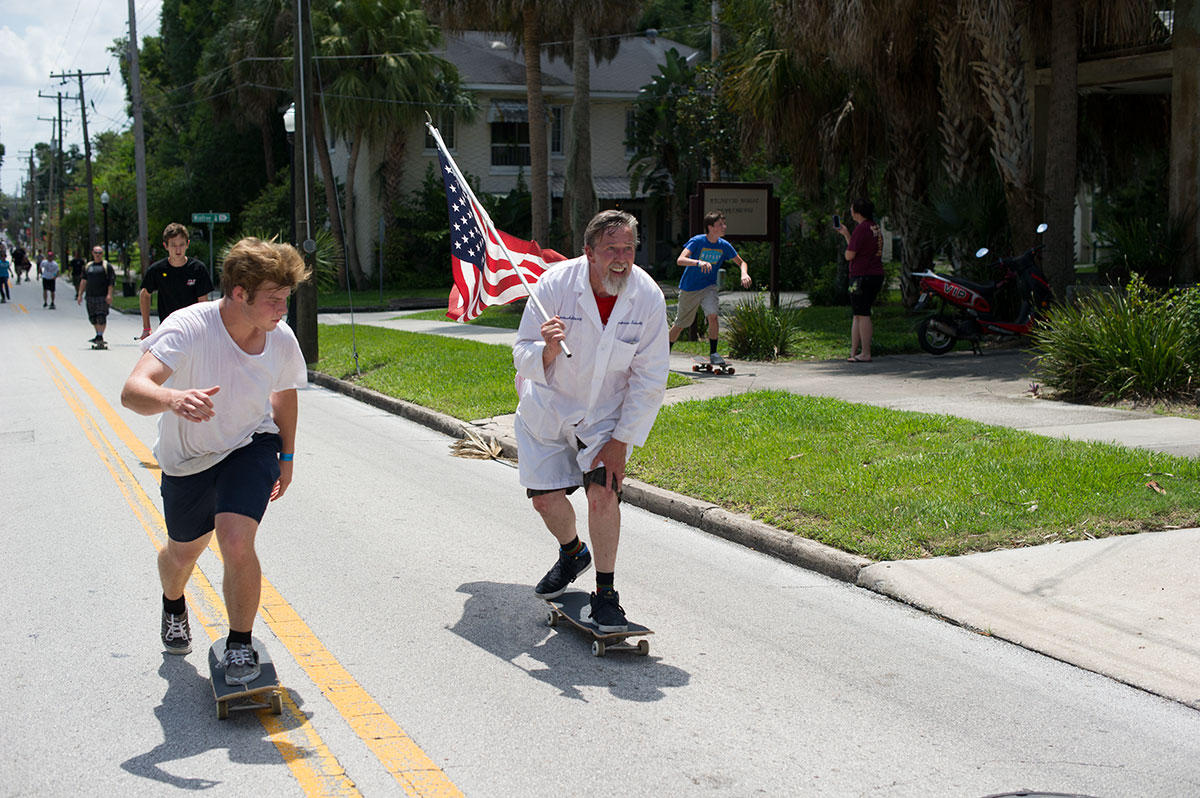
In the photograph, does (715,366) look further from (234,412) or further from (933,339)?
(234,412)

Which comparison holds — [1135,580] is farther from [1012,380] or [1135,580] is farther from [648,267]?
[648,267]

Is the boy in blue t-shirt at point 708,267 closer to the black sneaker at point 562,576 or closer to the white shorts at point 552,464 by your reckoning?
the black sneaker at point 562,576

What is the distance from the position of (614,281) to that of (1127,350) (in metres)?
7.57

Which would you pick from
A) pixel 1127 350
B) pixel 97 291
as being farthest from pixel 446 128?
pixel 1127 350


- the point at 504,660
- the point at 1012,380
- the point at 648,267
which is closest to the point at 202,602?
the point at 504,660

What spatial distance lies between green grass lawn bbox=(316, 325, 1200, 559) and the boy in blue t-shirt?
101 inches

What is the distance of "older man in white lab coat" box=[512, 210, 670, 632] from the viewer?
5398 mm

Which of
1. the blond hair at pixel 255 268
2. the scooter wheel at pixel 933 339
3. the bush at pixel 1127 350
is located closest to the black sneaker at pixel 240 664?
the blond hair at pixel 255 268

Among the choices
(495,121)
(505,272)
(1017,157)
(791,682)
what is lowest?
(791,682)

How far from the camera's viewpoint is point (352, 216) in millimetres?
42312

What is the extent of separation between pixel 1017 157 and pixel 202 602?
46.8 ft

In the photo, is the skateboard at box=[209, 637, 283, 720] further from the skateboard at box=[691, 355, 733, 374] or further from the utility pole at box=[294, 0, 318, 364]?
the utility pole at box=[294, 0, 318, 364]

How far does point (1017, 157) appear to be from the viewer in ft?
55.5

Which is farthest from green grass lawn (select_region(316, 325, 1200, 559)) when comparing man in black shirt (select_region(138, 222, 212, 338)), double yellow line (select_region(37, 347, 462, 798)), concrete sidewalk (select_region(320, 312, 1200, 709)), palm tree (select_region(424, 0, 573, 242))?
A: palm tree (select_region(424, 0, 573, 242))
